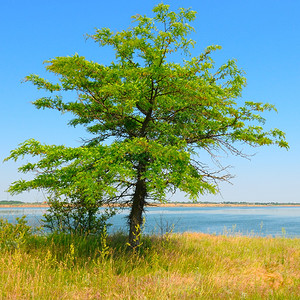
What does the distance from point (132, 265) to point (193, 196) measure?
8.57 ft

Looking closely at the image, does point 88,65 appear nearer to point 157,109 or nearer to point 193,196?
point 157,109

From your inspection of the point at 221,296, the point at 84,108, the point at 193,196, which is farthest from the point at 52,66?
the point at 221,296

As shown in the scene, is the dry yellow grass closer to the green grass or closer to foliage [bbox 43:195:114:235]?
the green grass

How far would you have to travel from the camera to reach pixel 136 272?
7.70 m

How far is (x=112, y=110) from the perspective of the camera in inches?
382

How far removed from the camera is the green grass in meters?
6.01

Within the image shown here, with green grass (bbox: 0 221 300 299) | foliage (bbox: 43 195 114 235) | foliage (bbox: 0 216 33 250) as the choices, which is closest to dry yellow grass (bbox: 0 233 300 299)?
green grass (bbox: 0 221 300 299)

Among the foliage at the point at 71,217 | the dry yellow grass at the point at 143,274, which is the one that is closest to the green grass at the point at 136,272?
the dry yellow grass at the point at 143,274

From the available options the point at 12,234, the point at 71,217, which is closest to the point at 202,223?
the point at 71,217

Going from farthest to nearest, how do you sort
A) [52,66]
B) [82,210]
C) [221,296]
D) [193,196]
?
[82,210] < [52,66] < [193,196] < [221,296]

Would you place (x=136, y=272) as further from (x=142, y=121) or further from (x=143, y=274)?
(x=142, y=121)

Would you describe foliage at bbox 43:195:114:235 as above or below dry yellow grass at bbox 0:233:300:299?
above

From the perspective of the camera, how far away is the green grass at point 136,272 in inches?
237

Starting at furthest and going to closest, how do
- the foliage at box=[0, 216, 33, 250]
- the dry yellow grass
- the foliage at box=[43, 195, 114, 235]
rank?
the foliage at box=[43, 195, 114, 235] → the foliage at box=[0, 216, 33, 250] → the dry yellow grass
